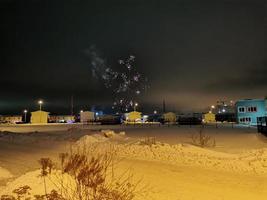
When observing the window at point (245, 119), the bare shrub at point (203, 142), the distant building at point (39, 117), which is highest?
the distant building at point (39, 117)

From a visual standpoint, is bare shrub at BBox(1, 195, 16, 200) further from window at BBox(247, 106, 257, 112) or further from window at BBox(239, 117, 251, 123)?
window at BBox(239, 117, 251, 123)

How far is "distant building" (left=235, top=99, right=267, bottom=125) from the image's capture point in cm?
5919

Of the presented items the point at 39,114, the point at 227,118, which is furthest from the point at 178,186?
the point at 227,118

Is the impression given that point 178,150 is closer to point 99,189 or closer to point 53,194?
point 99,189

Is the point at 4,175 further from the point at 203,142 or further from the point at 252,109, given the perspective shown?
the point at 252,109

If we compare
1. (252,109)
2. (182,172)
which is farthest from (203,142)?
(252,109)

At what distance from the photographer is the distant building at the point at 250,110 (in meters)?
59.2

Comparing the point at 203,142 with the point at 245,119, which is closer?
the point at 203,142

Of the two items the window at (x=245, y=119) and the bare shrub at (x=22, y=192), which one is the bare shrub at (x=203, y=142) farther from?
the window at (x=245, y=119)

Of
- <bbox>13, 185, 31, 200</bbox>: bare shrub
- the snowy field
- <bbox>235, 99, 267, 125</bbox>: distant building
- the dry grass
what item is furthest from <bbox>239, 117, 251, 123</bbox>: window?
<bbox>13, 185, 31, 200</bbox>: bare shrub

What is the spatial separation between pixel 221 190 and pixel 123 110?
122m

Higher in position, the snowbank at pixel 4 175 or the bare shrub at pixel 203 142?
the bare shrub at pixel 203 142

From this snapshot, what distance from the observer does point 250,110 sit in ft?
200

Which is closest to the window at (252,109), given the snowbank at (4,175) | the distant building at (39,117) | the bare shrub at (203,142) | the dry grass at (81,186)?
the distant building at (39,117)
